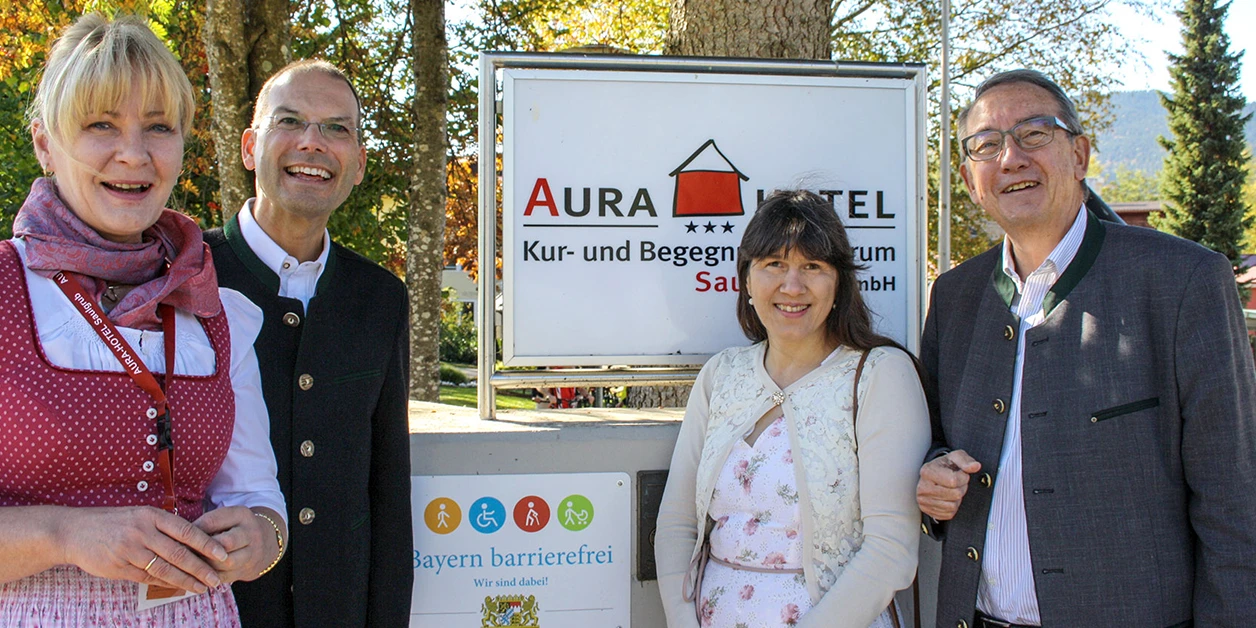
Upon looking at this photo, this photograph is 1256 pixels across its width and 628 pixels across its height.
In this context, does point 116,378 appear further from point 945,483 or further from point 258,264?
point 945,483

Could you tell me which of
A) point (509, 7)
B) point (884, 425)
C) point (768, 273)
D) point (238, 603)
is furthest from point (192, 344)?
point (509, 7)

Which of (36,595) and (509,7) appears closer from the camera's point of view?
(36,595)

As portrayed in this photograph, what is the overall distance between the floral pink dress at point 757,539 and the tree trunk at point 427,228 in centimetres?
562

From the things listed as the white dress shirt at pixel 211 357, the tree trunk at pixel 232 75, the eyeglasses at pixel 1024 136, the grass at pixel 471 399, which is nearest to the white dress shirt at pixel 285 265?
the white dress shirt at pixel 211 357

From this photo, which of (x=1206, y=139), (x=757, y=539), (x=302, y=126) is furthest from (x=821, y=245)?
(x=1206, y=139)

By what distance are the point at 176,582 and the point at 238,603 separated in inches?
33.6

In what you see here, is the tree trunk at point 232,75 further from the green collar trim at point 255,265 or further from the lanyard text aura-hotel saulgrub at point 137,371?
the lanyard text aura-hotel saulgrub at point 137,371

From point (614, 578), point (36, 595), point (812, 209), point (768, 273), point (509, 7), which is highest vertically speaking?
point (509, 7)

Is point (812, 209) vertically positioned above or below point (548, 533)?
above

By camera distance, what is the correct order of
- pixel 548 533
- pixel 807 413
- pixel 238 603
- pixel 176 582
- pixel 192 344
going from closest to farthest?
pixel 176 582
pixel 192 344
pixel 238 603
pixel 807 413
pixel 548 533

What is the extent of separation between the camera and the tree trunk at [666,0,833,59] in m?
4.13

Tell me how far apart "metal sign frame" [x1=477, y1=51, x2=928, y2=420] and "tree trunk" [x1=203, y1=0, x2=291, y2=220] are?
2.93 metres

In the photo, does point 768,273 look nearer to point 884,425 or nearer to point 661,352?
point 884,425

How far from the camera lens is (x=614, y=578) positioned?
312 centimetres
